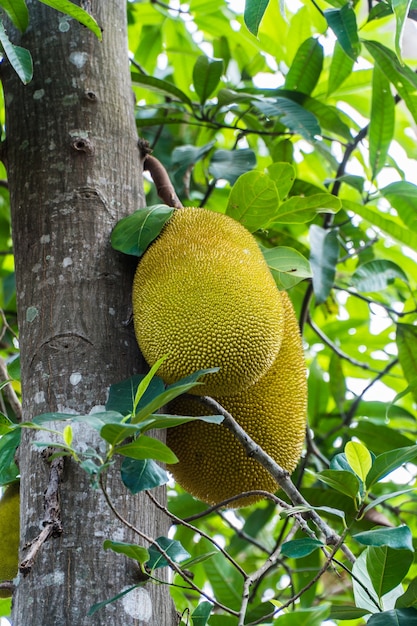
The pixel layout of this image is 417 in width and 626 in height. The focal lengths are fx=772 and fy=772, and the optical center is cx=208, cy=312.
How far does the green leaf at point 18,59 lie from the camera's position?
46.8 inches

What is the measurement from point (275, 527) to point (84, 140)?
1.64 meters

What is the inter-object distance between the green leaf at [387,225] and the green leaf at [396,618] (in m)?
1.16

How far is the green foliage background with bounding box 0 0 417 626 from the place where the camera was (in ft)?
3.72

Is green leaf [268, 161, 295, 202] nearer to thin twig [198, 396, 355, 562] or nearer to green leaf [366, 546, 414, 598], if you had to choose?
thin twig [198, 396, 355, 562]

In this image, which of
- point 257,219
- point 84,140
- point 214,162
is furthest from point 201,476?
point 214,162

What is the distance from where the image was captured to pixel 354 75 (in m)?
2.26


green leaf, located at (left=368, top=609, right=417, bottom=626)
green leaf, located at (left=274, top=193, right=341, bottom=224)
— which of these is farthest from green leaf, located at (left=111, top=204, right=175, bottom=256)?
green leaf, located at (left=368, top=609, right=417, bottom=626)

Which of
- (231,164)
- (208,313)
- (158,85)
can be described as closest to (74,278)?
(208,313)

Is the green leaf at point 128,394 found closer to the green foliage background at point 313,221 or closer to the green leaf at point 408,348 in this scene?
the green foliage background at point 313,221

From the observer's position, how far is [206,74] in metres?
1.91

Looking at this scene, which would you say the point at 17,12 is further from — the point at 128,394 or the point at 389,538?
the point at 389,538

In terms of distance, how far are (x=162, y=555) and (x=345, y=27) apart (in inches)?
41.2

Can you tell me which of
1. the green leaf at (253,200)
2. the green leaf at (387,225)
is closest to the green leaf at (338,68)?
the green leaf at (387,225)

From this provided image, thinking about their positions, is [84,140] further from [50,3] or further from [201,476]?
[201,476]
